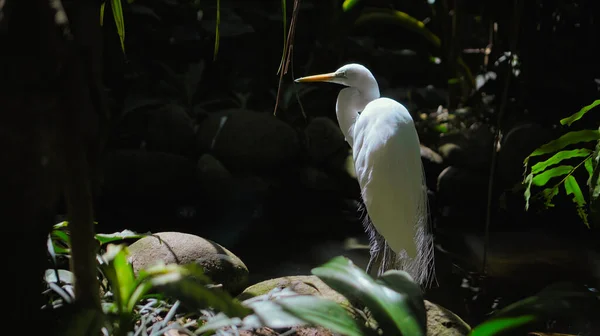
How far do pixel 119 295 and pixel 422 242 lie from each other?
4.30 ft

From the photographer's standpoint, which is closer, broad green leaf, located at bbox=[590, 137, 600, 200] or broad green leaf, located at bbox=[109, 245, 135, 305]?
broad green leaf, located at bbox=[109, 245, 135, 305]

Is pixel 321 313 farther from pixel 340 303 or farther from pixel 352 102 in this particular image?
pixel 352 102

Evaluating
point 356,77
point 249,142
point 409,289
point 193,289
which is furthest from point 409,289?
point 249,142

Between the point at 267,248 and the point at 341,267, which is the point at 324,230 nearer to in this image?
the point at 267,248

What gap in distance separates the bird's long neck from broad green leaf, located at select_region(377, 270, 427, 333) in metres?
1.12

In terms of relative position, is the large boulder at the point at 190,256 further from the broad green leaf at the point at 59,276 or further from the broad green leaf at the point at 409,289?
the broad green leaf at the point at 409,289

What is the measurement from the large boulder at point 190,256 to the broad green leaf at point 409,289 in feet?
2.66

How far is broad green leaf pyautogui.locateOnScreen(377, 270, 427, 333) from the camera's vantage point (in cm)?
116

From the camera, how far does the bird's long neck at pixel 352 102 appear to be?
7.50 feet

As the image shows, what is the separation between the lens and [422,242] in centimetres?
222


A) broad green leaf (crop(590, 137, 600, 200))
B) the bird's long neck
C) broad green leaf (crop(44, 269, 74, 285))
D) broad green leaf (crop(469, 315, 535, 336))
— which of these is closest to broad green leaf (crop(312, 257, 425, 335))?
broad green leaf (crop(469, 315, 535, 336))

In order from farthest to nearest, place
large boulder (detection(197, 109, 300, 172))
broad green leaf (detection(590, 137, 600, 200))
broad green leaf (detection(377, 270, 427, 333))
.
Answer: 1. large boulder (detection(197, 109, 300, 172))
2. broad green leaf (detection(590, 137, 600, 200))
3. broad green leaf (detection(377, 270, 427, 333))

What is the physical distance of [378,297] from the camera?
115cm

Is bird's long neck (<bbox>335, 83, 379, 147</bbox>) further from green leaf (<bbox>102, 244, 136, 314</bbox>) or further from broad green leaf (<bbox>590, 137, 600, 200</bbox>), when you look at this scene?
green leaf (<bbox>102, 244, 136, 314</bbox>)
